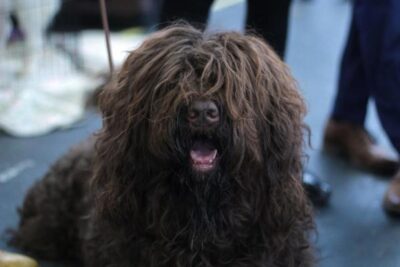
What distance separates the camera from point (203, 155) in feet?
5.66

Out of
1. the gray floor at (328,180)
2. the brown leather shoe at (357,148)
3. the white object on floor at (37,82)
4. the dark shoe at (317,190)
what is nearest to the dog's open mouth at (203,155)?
Answer: the gray floor at (328,180)

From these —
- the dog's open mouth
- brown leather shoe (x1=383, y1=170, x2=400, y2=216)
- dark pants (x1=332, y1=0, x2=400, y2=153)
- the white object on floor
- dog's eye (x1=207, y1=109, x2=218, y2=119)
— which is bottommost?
the white object on floor

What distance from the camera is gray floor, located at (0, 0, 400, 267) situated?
2779 mm

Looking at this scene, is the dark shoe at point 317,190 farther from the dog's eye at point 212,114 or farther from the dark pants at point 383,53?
the dog's eye at point 212,114

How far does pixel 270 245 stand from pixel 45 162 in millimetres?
2046

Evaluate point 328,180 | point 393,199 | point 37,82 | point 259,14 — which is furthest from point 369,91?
point 37,82

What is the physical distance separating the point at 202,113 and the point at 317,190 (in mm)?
1491

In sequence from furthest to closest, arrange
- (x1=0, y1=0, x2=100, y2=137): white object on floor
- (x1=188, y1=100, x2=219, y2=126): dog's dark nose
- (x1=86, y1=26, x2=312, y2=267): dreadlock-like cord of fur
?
(x1=0, y1=0, x2=100, y2=137): white object on floor → (x1=86, y1=26, x2=312, y2=267): dreadlock-like cord of fur → (x1=188, y1=100, x2=219, y2=126): dog's dark nose

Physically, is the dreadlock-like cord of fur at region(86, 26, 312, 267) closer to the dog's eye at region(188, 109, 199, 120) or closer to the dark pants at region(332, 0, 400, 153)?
the dog's eye at region(188, 109, 199, 120)

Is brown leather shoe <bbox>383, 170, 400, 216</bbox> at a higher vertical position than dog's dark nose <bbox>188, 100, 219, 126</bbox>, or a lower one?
lower

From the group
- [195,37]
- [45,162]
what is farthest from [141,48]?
[45,162]

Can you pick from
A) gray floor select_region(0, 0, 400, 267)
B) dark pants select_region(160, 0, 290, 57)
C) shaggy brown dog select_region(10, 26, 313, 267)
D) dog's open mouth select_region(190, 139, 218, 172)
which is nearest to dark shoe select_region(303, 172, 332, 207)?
gray floor select_region(0, 0, 400, 267)

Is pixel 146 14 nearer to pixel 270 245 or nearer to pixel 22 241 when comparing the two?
pixel 22 241

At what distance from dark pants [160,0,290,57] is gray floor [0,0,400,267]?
37 centimetres
